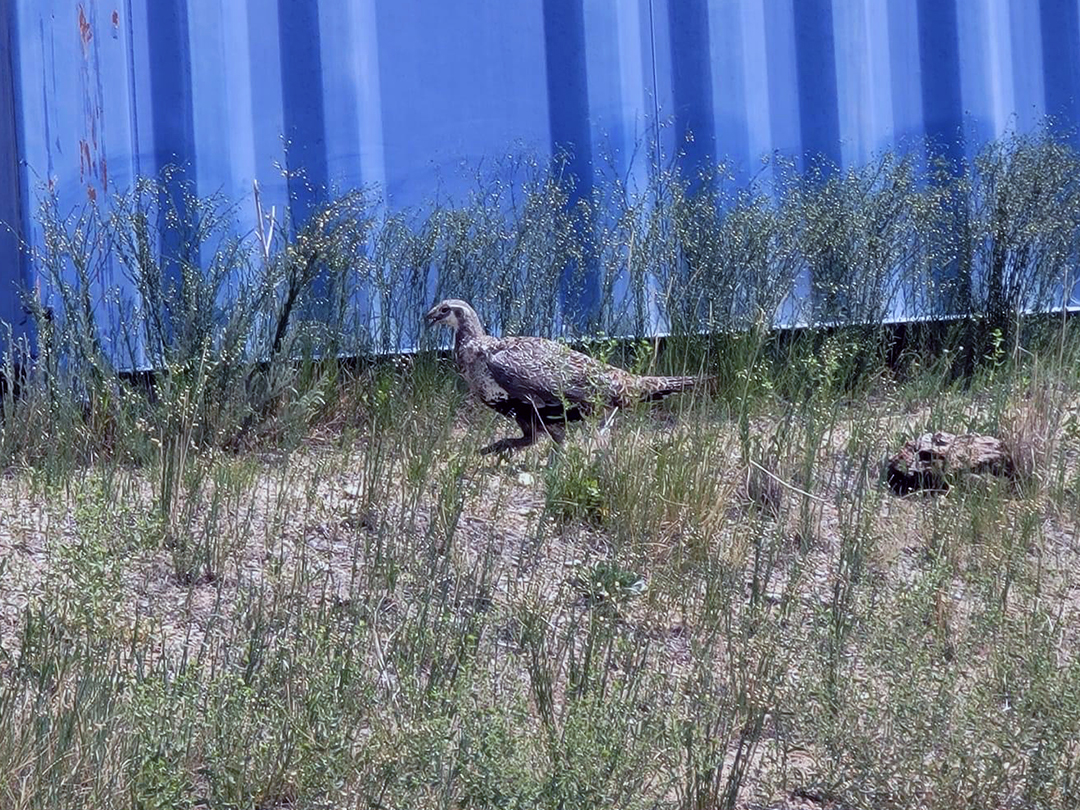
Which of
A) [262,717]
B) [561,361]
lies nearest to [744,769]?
[262,717]

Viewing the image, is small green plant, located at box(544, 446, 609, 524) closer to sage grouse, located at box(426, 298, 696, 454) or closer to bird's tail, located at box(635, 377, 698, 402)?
sage grouse, located at box(426, 298, 696, 454)

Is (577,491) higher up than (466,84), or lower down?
lower down

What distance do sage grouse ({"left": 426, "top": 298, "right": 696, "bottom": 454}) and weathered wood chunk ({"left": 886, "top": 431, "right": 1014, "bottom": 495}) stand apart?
41.3 inches

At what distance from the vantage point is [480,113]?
749cm

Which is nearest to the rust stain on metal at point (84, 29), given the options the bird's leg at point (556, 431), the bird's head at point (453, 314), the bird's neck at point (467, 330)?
the bird's head at point (453, 314)

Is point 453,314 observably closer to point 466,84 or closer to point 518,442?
point 518,442

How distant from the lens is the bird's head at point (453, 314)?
6.64 m

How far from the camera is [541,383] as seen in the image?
244 inches

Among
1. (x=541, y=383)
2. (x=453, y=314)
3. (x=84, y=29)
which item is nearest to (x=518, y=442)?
(x=541, y=383)

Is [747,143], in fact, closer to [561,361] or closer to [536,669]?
[561,361]

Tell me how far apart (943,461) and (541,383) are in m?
1.61

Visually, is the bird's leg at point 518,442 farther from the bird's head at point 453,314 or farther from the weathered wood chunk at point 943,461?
the weathered wood chunk at point 943,461

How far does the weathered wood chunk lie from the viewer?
5.65 metres

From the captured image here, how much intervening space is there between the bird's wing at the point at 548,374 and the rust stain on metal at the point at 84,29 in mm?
2238
